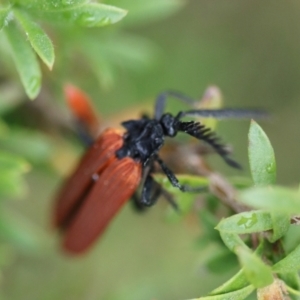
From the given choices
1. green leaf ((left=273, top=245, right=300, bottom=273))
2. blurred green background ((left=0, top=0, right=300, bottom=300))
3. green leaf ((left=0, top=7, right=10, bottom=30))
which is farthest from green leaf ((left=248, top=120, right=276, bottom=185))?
blurred green background ((left=0, top=0, right=300, bottom=300))

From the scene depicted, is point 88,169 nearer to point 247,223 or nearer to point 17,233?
point 17,233

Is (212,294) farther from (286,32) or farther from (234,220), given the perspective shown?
(286,32)

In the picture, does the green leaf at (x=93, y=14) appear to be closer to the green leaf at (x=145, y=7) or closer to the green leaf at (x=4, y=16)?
the green leaf at (x=4, y=16)

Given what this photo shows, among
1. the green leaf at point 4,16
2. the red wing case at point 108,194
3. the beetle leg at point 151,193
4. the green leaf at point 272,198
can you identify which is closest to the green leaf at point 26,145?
the red wing case at point 108,194

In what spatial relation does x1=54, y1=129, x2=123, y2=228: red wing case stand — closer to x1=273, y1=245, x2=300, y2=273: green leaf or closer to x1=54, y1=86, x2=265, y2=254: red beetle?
x1=54, y1=86, x2=265, y2=254: red beetle

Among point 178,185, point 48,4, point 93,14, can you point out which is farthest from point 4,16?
point 178,185
